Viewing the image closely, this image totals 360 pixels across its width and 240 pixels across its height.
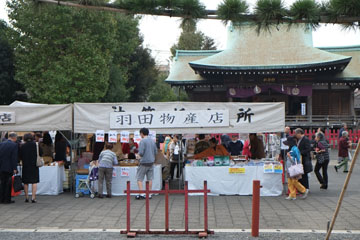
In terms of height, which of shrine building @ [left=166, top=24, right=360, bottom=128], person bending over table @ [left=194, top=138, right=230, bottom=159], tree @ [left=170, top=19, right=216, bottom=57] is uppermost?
tree @ [left=170, top=19, right=216, bottom=57]

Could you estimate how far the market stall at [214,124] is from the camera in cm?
1113

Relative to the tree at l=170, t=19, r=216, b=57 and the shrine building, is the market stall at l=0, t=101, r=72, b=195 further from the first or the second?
the tree at l=170, t=19, r=216, b=57

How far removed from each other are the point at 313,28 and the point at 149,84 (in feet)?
128

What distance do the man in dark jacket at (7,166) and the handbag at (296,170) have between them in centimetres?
651

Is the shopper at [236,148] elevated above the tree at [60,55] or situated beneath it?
situated beneath

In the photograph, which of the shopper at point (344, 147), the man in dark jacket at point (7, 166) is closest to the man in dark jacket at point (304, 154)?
the shopper at point (344, 147)

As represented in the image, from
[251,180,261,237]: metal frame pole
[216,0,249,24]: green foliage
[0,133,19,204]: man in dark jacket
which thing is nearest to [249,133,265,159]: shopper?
[251,180,261,237]: metal frame pole

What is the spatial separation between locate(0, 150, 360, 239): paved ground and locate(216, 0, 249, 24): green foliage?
3513 mm

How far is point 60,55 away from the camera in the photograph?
27.7 m

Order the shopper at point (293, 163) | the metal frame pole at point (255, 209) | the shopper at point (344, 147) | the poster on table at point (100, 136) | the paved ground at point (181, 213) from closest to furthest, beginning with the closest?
the metal frame pole at point (255, 209) < the paved ground at point (181, 213) < the shopper at point (293, 163) < the poster on table at point (100, 136) < the shopper at point (344, 147)

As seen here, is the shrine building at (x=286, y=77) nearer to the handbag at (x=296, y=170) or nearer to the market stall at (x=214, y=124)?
the market stall at (x=214, y=124)

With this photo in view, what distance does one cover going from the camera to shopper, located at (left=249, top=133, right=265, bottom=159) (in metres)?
13.4

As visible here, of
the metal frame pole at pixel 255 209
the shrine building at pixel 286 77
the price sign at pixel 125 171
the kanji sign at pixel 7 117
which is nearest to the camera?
the metal frame pole at pixel 255 209

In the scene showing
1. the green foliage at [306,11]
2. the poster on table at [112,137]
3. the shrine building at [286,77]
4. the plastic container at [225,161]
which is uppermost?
the shrine building at [286,77]
